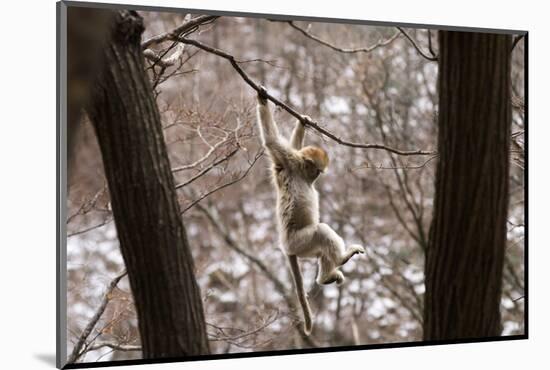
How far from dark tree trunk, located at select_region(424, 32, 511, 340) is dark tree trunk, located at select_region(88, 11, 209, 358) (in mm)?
971

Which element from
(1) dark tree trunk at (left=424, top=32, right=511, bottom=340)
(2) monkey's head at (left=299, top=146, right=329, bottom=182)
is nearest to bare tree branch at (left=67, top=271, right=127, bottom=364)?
(2) monkey's head at (left=299, top=146, right=329, bottom=182)

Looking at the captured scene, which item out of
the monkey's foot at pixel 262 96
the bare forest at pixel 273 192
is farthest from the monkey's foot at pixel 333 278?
the monkey's foot at pixel 262 96

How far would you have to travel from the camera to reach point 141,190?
2717mm

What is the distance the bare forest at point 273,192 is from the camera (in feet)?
9.38

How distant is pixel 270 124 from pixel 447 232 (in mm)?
1449

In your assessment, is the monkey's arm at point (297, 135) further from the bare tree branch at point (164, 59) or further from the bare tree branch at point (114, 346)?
the bare tree branch at point (114, 346)

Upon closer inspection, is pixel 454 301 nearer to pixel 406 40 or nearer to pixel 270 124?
pixel 270 124

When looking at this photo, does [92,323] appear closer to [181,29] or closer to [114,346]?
[114,346]

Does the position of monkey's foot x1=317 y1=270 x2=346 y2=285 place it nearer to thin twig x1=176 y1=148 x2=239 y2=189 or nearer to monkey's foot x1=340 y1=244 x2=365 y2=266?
monkey's foot x1=340 y1=244 x2=365 y2=266

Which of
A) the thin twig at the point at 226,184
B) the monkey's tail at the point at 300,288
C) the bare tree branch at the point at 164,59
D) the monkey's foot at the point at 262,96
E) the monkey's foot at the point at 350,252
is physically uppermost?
the bare tree branch at the point at 164,59

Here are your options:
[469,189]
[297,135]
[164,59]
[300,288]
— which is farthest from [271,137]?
[469,189]

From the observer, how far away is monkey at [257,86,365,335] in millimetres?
4312

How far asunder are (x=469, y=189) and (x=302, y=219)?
134 cm

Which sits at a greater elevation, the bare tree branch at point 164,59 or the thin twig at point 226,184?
the bare tree branch at point 164,59
